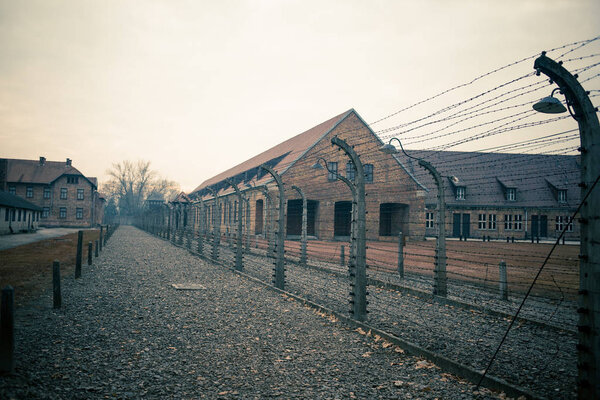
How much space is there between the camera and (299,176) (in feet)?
94.2

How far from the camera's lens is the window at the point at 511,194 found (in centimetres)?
4380

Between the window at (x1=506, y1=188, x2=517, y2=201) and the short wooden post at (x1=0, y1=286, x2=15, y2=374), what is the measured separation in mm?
47293

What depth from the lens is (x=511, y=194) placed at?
145 feet

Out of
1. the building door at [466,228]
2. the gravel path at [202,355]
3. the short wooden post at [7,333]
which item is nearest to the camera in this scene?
the gravel path at [202,355]

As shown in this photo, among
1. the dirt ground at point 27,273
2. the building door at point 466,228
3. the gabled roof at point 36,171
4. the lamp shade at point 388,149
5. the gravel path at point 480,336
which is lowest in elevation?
the dirt ground at point 27,273

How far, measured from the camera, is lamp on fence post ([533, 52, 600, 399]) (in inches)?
141

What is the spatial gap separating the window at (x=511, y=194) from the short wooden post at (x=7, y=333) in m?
47.3

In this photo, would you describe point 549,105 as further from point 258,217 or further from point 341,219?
point 258,217

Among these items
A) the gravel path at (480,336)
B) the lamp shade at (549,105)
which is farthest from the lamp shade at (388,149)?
the lamp shade at (549,105)

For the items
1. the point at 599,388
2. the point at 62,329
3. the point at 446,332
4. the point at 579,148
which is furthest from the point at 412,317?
the point at 62,329

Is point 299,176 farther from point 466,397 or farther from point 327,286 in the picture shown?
point 466,397

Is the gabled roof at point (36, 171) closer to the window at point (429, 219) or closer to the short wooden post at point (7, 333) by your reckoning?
the window at point (429, 219)

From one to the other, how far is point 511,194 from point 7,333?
4803cm

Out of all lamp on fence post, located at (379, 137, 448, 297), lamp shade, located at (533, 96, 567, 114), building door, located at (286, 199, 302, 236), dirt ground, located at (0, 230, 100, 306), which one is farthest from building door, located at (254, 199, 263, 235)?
lamp shade, located at (533, 96, 567, 114)
